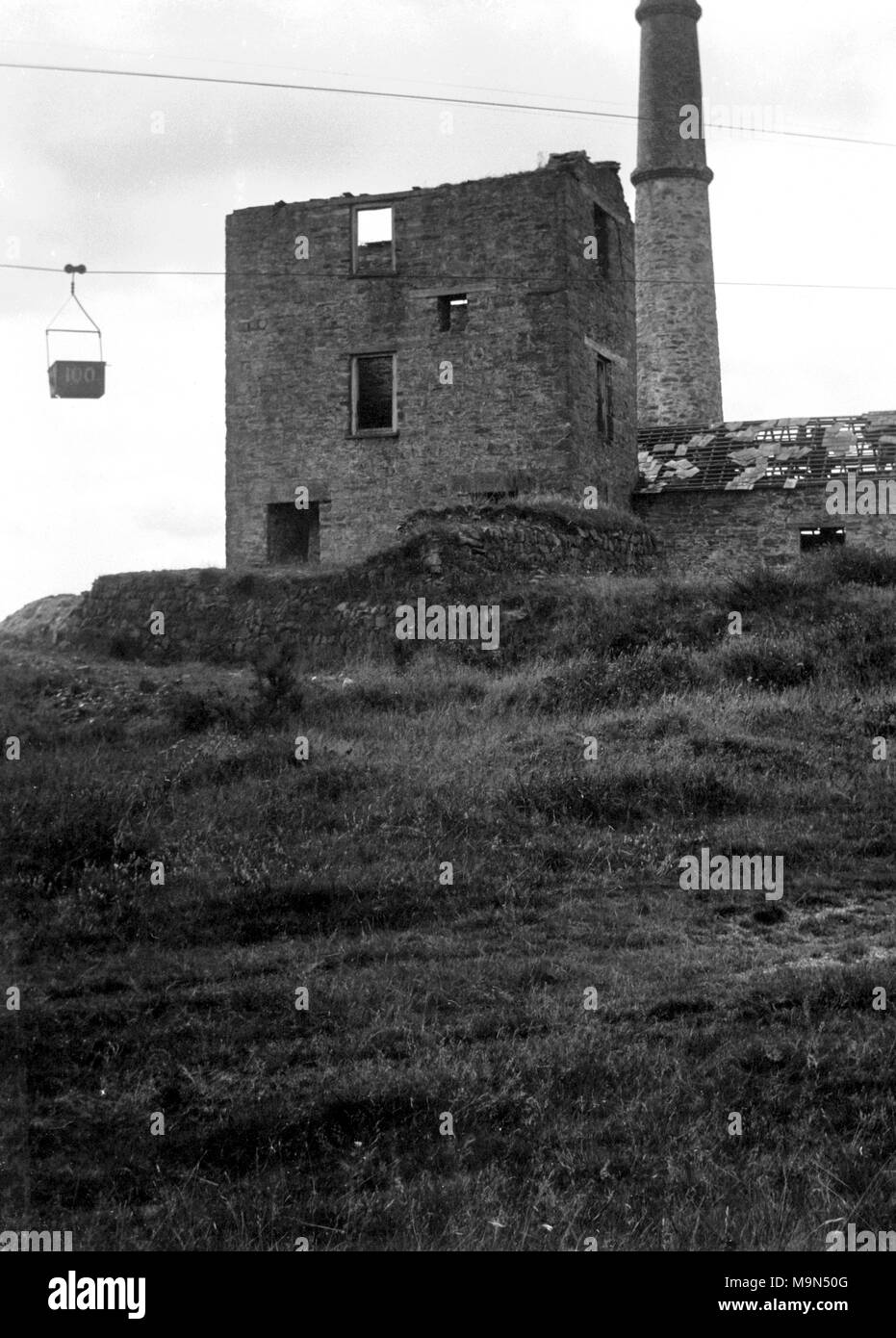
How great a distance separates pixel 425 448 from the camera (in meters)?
24.0

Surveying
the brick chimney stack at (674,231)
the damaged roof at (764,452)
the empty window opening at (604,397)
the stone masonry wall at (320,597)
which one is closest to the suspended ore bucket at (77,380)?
the stone masonry wall at (320,597)

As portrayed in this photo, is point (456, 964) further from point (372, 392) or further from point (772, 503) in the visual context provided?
Answer: point (772, 503)

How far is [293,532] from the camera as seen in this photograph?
25422mm

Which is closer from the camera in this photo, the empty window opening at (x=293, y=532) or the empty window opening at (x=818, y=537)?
the empty window opening at (x=293, y=532)

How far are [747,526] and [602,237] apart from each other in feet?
18.6

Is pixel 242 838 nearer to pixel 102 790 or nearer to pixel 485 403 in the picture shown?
pixel 102 790

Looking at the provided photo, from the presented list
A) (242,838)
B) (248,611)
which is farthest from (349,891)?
(248,611)

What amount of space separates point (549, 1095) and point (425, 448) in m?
18.1

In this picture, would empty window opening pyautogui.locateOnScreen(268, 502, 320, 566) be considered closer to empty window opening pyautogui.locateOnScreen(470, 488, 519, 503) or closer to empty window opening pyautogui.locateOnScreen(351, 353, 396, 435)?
empty window opening pyautogui.locateOnScreen(351, 353, 396, 435)

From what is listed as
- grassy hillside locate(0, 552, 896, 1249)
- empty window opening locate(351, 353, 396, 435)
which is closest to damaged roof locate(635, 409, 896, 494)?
empty window opening locate(351, 353, 396, 435)

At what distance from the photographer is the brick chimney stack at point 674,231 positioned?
3497 centimetres

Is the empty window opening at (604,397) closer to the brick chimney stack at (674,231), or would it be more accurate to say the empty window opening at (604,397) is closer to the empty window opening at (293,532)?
the empty window opening at (293,532)

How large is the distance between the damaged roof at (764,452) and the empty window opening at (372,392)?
509cm

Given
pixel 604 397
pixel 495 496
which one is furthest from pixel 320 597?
pixel 604 397
